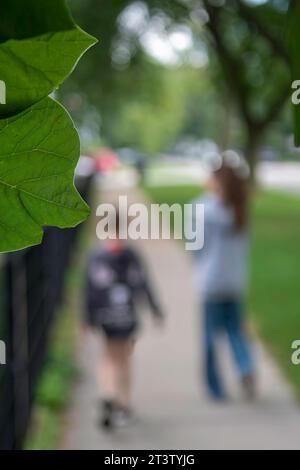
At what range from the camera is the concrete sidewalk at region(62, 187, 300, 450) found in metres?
5.22

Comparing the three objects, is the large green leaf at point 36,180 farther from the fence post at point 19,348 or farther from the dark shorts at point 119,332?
the dark shorts at point 119,332

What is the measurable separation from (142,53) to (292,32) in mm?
21821

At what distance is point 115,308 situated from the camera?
554 cm

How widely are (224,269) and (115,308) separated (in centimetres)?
95

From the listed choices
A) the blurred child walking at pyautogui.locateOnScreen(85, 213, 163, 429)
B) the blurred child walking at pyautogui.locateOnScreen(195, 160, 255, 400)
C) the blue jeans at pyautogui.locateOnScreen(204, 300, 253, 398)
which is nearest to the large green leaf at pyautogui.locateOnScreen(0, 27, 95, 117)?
the blurred child walking at pyautogui.locateOnScreen(85, 213, 163, 429)

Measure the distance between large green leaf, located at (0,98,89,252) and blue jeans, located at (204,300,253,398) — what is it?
5.84 m

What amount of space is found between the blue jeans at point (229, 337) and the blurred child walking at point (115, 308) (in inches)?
27.5

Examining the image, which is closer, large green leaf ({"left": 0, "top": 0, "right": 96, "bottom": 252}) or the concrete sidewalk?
large green leaf ({"left": 0, "top": 0, "right": 96, "bottom": 252})

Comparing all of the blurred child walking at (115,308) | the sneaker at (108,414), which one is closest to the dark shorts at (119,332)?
the blurred child walking at (115,308)

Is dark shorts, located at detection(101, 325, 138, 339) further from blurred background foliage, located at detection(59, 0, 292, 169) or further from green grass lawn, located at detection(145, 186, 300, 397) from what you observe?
blurred background foliage, located at detection(59, 0, 292, 169)

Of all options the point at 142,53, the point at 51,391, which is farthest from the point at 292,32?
the point at 142,53

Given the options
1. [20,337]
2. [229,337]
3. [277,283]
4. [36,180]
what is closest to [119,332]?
[20,337]

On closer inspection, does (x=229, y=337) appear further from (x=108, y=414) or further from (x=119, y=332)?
(x=108, y=414)

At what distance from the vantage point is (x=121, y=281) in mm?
5465
